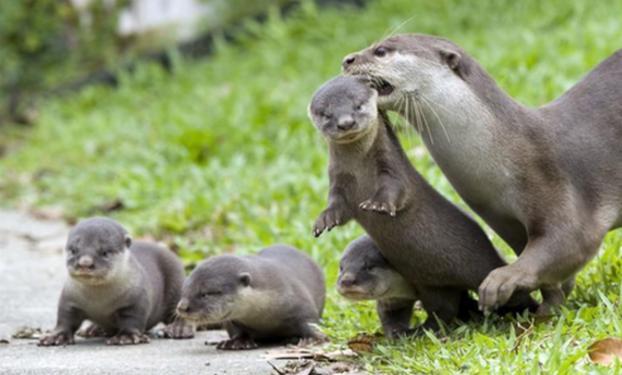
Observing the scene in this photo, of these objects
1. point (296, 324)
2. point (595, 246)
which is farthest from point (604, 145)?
point (296, 324)

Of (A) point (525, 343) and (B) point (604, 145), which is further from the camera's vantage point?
(B) point (604, 145)

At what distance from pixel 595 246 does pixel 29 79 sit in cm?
1284

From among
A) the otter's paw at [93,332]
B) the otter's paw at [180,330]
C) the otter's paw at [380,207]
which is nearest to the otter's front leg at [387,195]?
the otter's paw at [380,207]

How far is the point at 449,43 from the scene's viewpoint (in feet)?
17.7

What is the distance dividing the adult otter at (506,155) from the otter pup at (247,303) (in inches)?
41.5

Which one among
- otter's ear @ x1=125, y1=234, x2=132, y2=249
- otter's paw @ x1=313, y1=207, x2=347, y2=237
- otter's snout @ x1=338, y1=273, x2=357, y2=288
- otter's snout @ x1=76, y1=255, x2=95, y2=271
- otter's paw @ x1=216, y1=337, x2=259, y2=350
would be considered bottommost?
otter's paw @ x1=216, y1=337, x2=259, y2=350

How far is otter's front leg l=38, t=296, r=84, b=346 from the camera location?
6141 millimetres

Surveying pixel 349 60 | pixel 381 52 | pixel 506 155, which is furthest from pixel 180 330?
pixel 506 155

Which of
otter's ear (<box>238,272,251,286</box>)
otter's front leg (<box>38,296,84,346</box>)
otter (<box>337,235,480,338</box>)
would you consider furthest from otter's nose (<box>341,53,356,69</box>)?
otter's front leg (<box>38,296,84,346</box>)

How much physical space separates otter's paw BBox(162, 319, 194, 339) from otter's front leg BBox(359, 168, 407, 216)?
62.0 inches

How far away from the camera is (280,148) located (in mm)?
10711

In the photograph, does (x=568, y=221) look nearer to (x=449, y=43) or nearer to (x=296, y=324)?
(x=449, y=43)

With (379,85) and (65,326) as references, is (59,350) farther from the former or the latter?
(379,85)

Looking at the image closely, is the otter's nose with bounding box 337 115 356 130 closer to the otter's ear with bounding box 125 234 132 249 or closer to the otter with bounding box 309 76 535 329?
the otter with bounding box 309 76 535 329
